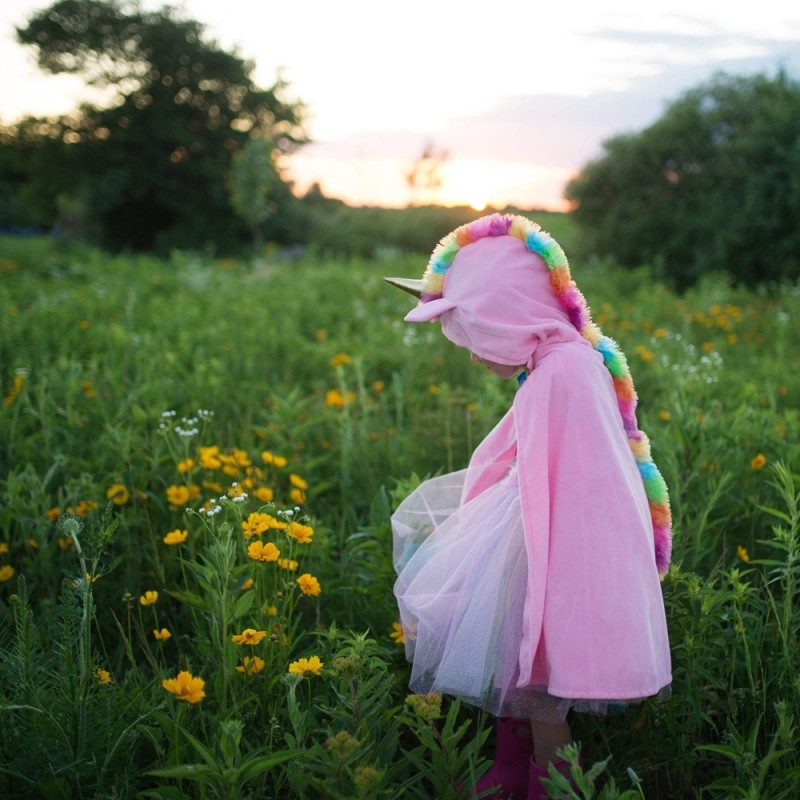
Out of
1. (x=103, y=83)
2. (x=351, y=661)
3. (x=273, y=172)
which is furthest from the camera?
(x=103, y=83)

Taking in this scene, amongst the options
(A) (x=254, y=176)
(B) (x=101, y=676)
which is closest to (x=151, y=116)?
(A) (x=254, y=176)

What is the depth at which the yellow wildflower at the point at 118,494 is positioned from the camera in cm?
256

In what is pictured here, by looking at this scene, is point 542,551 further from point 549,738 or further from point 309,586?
point 309,586

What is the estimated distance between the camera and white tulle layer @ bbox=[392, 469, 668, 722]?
67.6 inches

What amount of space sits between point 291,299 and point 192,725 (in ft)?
21.7

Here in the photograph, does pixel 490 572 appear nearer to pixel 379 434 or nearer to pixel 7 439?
pixel 379 434

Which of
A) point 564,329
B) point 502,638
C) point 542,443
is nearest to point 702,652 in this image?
point 502,638

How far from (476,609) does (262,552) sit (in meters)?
0.51

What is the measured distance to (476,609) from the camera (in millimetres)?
1758

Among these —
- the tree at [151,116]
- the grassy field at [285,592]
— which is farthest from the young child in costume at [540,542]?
the tree at [151,116]

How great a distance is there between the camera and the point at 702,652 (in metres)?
1.92

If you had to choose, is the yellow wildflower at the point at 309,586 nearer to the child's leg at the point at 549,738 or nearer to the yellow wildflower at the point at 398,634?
the yellow wildflower at the point at 398,634

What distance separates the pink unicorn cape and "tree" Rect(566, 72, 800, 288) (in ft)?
37.0

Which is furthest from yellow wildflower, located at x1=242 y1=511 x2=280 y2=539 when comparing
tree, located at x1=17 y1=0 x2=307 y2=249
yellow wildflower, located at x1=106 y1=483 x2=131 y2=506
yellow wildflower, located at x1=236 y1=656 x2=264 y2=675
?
tree, located at x1=17 y1=0 x2=307 y2=249
